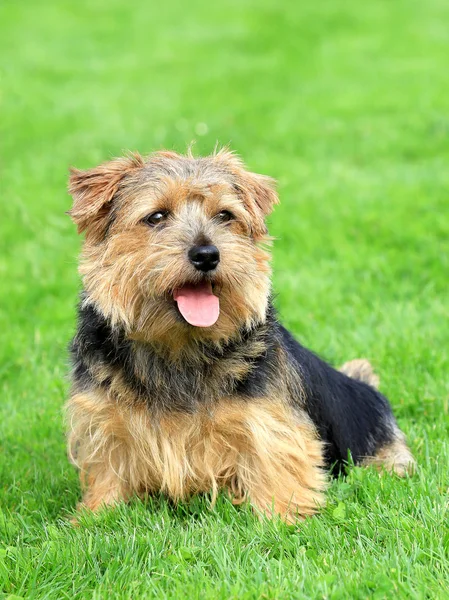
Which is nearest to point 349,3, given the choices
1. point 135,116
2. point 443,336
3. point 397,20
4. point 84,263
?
point 397,20

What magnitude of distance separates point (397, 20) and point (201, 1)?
596 centimetres

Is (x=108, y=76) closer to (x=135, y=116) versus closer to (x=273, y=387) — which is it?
(x=135, y=116)

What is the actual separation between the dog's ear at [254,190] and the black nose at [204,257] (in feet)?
1.74

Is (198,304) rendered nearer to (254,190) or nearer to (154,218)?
(154,218)

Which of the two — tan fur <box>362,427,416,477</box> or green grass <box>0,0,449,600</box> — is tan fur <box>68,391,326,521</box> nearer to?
green grass <box>0,0,449,600</box>

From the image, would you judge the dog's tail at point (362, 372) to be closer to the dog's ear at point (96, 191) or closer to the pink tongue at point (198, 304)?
the pink tongue at point (198, 304)

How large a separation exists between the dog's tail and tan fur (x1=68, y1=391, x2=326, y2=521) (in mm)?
986

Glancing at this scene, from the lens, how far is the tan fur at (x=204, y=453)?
13.1 ft

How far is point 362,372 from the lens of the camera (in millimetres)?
5258

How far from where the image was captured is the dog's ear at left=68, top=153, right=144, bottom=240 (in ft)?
13.2

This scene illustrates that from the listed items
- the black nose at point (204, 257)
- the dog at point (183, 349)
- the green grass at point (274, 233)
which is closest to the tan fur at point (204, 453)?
the dog at point (183, 349)

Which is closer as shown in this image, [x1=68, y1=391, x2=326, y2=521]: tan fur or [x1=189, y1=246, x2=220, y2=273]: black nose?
[x1=189, y1=246, x2=220, y2=273]: black nose

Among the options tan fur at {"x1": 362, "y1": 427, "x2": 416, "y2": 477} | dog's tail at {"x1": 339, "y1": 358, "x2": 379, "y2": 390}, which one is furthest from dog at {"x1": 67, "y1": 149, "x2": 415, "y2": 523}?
dog's tail at {"x1": 339, "y1": 358, "x2": 379, "y2": 390}

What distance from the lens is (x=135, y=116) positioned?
1259 cm
